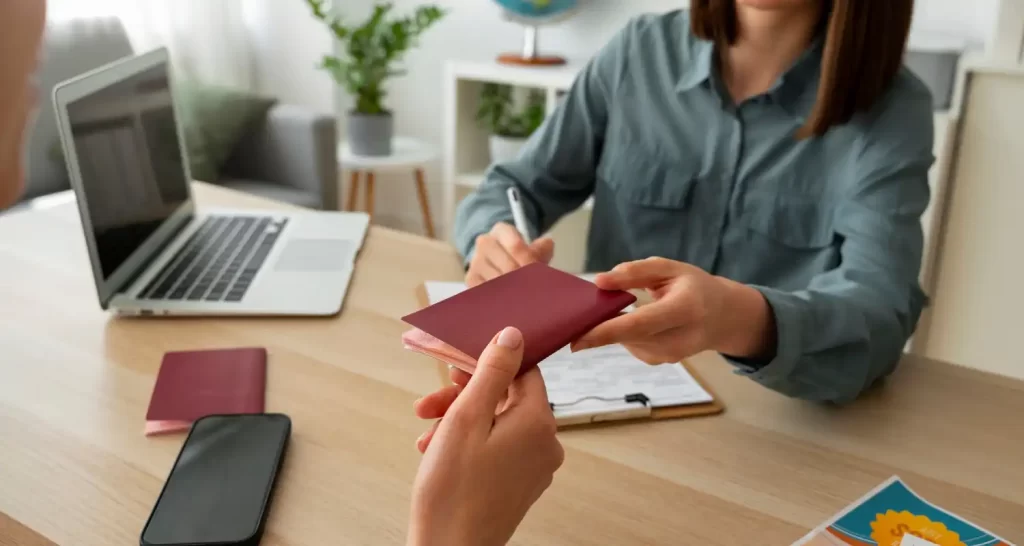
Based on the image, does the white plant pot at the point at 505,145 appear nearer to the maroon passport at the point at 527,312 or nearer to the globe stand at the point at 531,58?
the globe stand at the point at 531,58

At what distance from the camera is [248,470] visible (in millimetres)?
682

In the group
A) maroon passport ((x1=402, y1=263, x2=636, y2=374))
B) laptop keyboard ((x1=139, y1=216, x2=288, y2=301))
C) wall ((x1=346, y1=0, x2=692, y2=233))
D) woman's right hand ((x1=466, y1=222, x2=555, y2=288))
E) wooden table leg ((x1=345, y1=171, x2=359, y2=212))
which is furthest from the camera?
wooden table leg ((x1=345, y1=171, x2=359, y2=212))

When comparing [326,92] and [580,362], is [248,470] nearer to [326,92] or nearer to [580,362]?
[580,362]

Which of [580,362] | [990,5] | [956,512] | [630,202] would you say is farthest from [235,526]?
[990,5]

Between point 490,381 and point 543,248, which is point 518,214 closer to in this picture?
point 543,248

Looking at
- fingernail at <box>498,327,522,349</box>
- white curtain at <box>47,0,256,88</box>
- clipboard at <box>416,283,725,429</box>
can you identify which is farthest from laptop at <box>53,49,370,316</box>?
white curtain at <box>47,0,256,88</box>

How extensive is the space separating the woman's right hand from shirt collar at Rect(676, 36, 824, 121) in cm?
45

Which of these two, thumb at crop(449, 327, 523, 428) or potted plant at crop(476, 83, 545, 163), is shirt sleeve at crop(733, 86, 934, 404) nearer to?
thumb at crop(449, 327, 523, 428)

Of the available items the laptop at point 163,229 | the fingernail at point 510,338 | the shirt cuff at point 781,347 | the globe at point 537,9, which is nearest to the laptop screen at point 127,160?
the laptop at point 163,229

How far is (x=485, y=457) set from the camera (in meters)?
0.52

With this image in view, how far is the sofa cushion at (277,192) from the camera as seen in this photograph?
2551mm

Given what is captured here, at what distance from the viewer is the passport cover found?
30.3 inches

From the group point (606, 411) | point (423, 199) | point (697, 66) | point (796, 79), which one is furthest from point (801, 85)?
point (423, 199)

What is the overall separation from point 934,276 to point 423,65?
1943 mm
